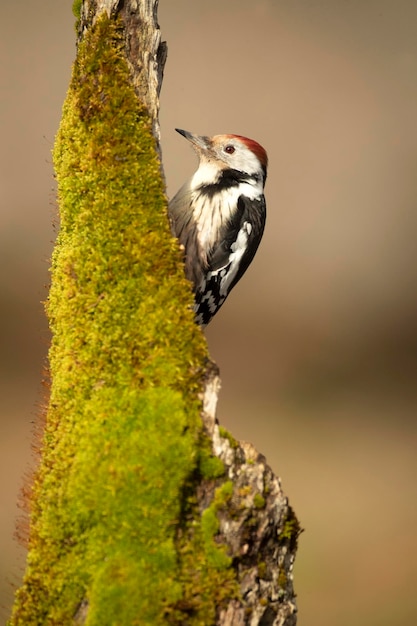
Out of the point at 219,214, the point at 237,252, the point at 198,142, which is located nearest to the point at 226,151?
the point at 198,142

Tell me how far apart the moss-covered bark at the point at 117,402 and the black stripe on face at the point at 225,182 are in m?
0.77

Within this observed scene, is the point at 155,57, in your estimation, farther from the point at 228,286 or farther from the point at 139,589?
the point at 139,589

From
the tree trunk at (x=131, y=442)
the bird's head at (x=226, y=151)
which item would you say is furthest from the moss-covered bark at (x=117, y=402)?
the bird's head at (x=226, y=151)

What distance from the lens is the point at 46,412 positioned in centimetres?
183

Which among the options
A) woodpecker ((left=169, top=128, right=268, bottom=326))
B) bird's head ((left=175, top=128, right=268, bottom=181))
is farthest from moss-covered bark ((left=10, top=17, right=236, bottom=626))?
bird's head ((left=175, top=128, right=268, bottom=181))

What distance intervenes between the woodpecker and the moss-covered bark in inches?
28.4

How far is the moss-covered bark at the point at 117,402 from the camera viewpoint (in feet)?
4.84

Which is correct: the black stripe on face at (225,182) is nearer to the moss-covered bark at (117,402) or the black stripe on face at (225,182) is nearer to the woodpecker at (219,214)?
the woodpecker at (219,214)

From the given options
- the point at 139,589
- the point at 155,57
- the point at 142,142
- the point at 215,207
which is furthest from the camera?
the point at 215,207

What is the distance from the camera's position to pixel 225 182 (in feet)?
8.59

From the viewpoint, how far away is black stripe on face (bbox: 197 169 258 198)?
258cm

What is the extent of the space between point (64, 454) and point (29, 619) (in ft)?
1.18

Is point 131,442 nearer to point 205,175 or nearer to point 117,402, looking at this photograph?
point 117,402

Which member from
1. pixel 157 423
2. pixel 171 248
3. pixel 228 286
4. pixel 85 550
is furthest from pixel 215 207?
pixel 85 550
